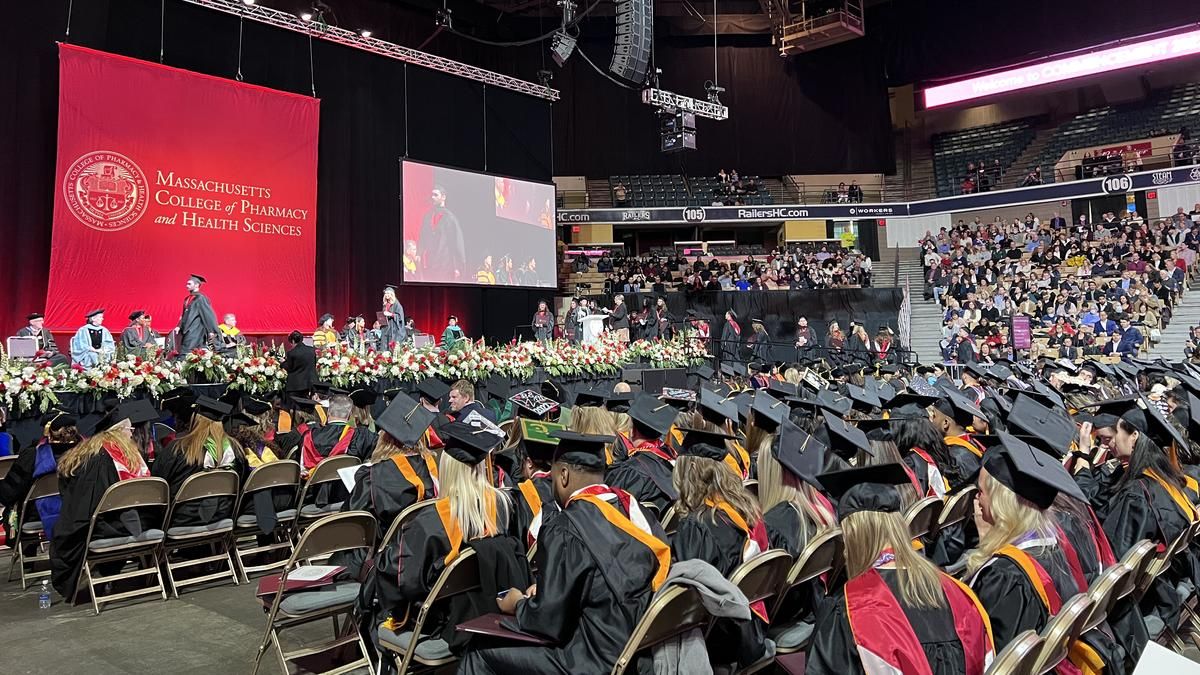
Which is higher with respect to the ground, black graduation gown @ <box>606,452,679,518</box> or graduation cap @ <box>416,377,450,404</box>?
graduation cap @ <box>416,377,450,404</box>

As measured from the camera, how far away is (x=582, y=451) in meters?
2.82

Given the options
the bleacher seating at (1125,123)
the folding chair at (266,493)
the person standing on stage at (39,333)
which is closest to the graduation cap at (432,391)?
the folding chair at (266,493)

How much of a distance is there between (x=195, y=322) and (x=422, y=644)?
28.7ft

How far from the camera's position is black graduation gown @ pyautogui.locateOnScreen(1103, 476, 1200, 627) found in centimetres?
326

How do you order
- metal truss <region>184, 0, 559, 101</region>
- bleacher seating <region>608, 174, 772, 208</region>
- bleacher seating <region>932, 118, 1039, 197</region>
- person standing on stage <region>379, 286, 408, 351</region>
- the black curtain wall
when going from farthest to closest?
bleacher seating <region>932, 118, 1039, 197</region> → bleacher seating <region>608, 174, 772, 208</region> → person standing on stage <region>379, 286, 408, 351</region> → metal truss <region>184, 0, 559, 101</region> → the black curtain wall

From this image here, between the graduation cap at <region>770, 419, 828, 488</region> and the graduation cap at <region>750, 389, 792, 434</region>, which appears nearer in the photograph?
the graduation cap at <region>770, 419, 828, 488</region>

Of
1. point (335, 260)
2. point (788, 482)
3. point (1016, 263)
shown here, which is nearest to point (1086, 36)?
point (1016, 263)

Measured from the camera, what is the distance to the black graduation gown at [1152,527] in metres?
3.26

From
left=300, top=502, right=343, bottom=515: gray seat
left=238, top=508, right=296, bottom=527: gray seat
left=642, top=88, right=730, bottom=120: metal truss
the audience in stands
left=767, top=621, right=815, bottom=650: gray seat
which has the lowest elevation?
left=767, top=621, right=815, bottom=650: gray seat

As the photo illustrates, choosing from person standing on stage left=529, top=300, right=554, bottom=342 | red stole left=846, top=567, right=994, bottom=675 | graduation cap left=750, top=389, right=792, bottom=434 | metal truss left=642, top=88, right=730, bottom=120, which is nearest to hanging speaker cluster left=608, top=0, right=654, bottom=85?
metal truss left=642, top=88, right=730, bottom=120

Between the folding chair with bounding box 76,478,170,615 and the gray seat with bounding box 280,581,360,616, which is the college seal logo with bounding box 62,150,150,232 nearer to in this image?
the folding chair with bounding box 76,478,170,615

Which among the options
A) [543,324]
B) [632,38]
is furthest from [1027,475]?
[543,324]

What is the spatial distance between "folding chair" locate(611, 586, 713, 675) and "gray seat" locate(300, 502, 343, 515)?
374 centimetres

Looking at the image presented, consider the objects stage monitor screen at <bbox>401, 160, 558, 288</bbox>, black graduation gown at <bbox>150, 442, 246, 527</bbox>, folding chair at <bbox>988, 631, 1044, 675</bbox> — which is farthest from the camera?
stage monitor screen at <bbox>401, 160, 558, 288</bbox>
